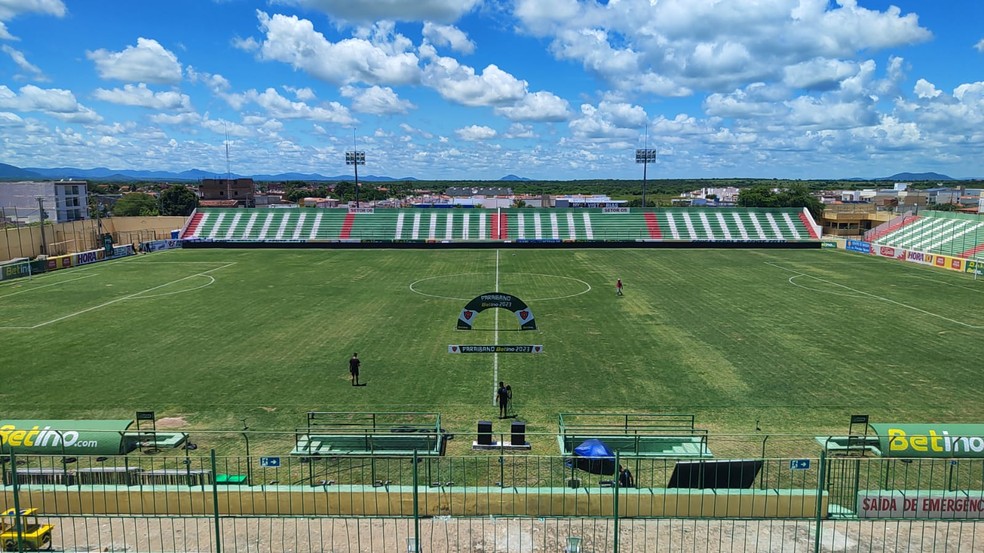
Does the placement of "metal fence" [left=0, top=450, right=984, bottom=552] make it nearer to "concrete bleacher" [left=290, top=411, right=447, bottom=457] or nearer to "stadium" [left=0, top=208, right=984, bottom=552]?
"stadium" [left=0, top=208, right=984, bottom=552]

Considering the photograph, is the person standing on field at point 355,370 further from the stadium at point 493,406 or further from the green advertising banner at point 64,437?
the green advertising banner at point 64,437

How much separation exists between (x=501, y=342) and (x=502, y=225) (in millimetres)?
48458

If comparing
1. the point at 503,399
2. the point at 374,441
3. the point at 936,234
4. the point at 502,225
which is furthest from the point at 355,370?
the point at 936,234

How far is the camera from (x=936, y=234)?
63.5 metres

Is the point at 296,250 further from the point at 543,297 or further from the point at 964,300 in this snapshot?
the point at 964,300

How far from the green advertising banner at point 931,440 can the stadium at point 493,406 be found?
0.08 meters

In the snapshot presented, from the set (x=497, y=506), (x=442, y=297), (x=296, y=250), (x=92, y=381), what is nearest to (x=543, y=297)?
(x=442, y=297)

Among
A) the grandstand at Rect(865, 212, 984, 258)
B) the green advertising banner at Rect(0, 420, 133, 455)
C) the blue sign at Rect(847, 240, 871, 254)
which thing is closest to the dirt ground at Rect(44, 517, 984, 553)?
the green advertising banner at Rect(0, 420, 133, 455)

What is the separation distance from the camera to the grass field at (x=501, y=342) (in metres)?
20.2

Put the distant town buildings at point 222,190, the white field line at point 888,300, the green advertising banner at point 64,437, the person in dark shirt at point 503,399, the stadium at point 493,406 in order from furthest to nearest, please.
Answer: the distant town buildings at point 222,190
the white field line at point 888,300
the person in dark shirt at point 503,399
the green advertising banner at point 64,437
the stadium at point 493,406

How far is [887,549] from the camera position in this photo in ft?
35.9

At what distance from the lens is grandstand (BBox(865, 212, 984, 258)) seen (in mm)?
57812

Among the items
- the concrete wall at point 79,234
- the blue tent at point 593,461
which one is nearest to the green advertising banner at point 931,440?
the blue tent at point 593,461

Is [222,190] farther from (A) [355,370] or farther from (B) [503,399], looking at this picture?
(B) [503,399]
